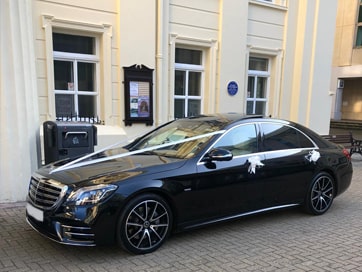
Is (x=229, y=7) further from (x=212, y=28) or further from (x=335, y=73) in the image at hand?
(x=335, y=73)

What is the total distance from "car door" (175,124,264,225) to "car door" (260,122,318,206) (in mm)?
186

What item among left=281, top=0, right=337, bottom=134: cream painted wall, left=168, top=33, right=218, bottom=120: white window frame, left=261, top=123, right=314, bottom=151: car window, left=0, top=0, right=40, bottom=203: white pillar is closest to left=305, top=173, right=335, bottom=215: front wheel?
left=261, top=123, right=314, bottom=151: car window

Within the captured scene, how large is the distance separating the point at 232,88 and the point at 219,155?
587 centimetres

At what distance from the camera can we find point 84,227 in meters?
3.37

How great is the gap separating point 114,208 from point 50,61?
180 inches

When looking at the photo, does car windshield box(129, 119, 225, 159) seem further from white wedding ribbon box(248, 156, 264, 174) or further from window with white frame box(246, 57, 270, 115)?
window with white frame box(246, 57, 270, 115)

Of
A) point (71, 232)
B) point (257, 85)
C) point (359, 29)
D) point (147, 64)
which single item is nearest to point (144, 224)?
point (71, 232)

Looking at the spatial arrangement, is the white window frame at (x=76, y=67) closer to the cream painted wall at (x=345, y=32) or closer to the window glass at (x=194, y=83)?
the window glass at (x=194, y=83)

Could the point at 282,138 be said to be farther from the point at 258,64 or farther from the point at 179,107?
the point at 258,64

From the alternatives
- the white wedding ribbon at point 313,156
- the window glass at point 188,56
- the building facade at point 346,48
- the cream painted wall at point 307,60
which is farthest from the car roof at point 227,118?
the building facade at point 346,48

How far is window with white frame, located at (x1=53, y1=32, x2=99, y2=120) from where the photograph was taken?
722 cm

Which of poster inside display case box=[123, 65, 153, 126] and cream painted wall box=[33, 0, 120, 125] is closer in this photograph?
cream painted wall box=[33, 0, 120, 125]

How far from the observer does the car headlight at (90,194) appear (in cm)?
338

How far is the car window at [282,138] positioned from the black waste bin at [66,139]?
284 centimetres
